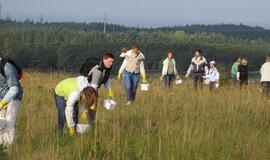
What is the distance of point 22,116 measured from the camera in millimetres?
9688

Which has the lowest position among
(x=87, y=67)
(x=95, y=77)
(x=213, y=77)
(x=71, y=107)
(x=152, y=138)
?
(x=213, y=77)

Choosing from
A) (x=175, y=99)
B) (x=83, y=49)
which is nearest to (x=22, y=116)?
(x=175, y=99)

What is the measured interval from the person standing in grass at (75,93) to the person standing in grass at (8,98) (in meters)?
0.68

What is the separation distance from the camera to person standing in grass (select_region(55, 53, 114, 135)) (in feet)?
22.9

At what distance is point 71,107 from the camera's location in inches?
275

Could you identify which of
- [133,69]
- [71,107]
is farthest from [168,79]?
[71,107]

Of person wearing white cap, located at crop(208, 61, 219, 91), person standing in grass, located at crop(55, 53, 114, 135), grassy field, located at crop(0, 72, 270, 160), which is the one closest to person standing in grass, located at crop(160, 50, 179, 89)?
person wearing white cap, located at crop(208, 61, 219, 91)

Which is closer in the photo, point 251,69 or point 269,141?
point 269,141

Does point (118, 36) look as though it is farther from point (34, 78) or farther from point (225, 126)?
point (225, 126)

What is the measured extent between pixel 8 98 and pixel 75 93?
0.85m

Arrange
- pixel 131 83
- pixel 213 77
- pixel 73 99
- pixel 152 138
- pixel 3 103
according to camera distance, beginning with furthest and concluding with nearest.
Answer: pixel 213 77, pixel 131 83, pixel 152 138, pixel 73 99, pixel 3 103

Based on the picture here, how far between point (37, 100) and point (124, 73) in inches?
98.2

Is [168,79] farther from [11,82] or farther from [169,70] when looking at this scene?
[11,82]

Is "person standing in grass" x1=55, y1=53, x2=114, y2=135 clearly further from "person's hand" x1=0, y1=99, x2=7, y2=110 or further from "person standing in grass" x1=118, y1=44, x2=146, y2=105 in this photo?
"person standing in grass" x1=118, y1=44, x2=146, y2=105
